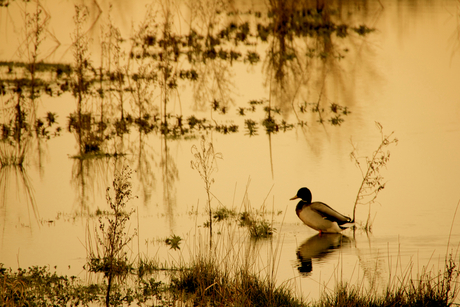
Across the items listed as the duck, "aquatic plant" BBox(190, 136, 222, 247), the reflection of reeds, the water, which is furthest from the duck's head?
the reflection of reeds

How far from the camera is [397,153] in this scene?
514 inches

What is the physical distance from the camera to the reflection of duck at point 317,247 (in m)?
7.37

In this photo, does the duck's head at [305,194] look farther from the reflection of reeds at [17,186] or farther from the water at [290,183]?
the reflection of reeds at [17,186]

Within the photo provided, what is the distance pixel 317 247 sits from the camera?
807cm

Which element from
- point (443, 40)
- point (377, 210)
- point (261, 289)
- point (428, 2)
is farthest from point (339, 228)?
point (428, 2)

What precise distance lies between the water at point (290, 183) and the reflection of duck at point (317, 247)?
0.05ft

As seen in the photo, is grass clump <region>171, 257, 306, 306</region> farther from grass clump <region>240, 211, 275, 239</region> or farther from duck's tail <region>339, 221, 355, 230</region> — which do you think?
duck's tail <region>339, 221, 355, 230</region>

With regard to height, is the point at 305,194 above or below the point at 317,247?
above

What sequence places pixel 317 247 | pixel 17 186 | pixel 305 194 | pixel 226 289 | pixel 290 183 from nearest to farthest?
1. pixel 226 289
2. pixel 317 247
3. pixel 305 194
4. pixel 290 183
5. pixel 17 186

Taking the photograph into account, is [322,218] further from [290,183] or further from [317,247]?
[290,183]

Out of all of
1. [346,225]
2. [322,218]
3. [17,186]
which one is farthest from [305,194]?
[17,186]

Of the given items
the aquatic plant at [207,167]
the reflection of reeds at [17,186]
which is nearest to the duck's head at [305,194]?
the aquatic plant at [207,167]

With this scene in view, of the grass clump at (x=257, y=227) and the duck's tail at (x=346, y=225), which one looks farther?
the duck's tail at (x=346, y=225)

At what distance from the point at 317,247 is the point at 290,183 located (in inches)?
119
